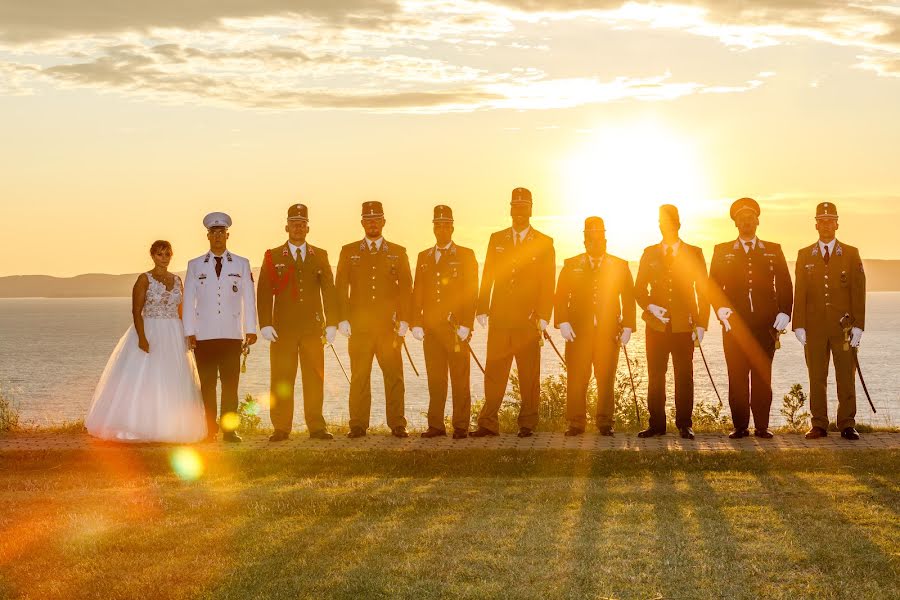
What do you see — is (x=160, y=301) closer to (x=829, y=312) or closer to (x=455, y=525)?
(x=455, y=525)

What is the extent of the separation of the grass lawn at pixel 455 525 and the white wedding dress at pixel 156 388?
0.72 metres

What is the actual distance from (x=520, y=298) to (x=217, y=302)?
3201 mm

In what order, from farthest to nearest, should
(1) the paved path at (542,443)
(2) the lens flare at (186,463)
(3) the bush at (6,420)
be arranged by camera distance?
(3) the bush at (6,420) < (1) the paved path at (542,443) < (2) the lens flare at (186,463)

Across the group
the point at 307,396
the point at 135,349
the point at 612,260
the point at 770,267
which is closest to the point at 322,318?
the point at 307,396

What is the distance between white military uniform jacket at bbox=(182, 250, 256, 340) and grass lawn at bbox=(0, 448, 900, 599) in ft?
4.52

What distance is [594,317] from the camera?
1255 centimetres

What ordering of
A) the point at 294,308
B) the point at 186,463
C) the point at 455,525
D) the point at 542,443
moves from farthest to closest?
the point at 294,308, the point at 542,443, the point at 186,463, the point at 455,525

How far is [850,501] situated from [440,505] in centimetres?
326

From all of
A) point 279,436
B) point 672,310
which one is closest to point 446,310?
point 279,436

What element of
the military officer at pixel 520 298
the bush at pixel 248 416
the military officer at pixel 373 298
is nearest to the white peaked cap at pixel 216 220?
the military officer at pixel 373 298

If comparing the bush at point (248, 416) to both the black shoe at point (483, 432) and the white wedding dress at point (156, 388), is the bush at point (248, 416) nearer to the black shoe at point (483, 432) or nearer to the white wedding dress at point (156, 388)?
the white wedding dress at point (156, 388)

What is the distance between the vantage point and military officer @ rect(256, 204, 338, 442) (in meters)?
12.5

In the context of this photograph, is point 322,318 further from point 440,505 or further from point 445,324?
point 440,505

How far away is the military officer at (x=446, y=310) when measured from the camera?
12523mm
